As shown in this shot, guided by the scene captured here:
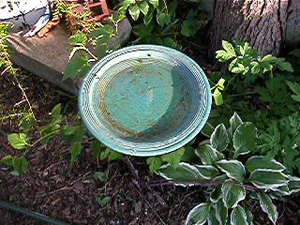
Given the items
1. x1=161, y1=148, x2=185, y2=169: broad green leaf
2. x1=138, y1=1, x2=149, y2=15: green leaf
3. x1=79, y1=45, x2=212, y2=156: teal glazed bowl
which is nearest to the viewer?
x1=79, y1=45, x2=212, y2=156: teal glazed bowl

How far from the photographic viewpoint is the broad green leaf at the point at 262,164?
229 cm

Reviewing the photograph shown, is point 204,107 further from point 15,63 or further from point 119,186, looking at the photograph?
point 15,63

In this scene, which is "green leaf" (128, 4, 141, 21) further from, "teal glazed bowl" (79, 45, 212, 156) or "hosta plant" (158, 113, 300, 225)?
"hosta plant" (158, 113, 300, 225)

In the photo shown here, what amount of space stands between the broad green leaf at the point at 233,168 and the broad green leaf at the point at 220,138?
0.39 ft

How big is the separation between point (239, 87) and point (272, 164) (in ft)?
2.17

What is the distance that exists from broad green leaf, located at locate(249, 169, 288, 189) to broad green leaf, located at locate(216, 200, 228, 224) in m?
0.24

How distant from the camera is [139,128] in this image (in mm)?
1888

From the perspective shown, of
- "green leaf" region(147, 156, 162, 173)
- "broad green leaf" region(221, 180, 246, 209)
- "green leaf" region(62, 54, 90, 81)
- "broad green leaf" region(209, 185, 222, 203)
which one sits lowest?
"broad green leaf" region(209, 185, 222, 203)

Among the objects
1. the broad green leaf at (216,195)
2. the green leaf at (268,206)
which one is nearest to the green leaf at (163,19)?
the broad green leaf at (216,195)

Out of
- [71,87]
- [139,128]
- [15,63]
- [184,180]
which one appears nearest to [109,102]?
[139,128]

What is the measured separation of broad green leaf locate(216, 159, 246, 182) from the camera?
7.61ft

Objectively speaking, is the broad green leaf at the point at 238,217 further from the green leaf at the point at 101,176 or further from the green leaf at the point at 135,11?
the green leaf at the point at 135,11

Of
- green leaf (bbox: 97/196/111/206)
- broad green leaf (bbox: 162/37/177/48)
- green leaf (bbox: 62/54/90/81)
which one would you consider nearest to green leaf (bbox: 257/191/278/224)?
green leaf (bbox: 97/196/111/206)

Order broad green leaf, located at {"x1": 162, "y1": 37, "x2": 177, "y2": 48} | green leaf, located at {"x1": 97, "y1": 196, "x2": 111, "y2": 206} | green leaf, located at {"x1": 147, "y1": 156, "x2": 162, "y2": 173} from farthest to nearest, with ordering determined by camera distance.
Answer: broad green leaf, located at {"x1": 162, "y1": 37, "x2": 177, "y2": 48} < green leaf, located at {"x1": 97, "y1": 196, "x2": 111, "y2": 206} < green leaf, located at {"x1": 147, "y1": 156, "x2": 162, "y2": 173}
